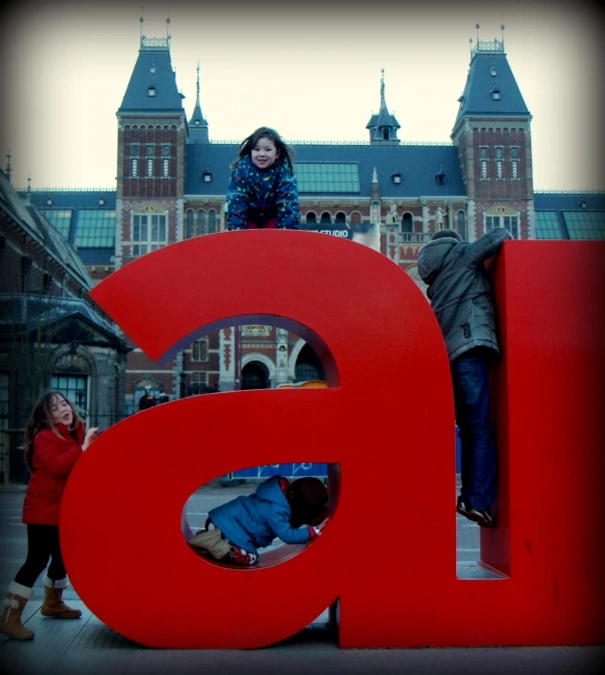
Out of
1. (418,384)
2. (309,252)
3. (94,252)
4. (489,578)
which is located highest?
(94,252)

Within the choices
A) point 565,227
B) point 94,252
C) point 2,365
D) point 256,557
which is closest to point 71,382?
point 2,365

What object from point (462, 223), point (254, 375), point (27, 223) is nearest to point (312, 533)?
point (27, 223)

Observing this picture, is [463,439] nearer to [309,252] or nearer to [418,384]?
[418,384]

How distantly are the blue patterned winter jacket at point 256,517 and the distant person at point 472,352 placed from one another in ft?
3.39

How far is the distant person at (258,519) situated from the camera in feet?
13.3

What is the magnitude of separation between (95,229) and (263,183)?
51.7 metres

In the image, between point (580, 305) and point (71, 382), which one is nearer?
point (580, 305)

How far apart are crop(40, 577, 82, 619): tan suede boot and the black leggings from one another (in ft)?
0.85

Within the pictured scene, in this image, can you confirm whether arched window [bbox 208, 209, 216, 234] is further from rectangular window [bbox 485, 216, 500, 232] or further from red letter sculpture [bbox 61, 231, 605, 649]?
red letter sculpture [bbox 61, 231, 605, 649]

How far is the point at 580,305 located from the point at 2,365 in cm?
1668

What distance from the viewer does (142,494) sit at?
3924 mm

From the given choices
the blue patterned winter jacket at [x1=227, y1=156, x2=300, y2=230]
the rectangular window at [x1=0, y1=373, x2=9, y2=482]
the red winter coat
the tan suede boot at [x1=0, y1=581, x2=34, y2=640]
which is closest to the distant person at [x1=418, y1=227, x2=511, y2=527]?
the blue patterned winter jacket at [x1=227, y1=156, x2=300, y2=230]

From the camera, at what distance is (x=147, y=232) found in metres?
47.7

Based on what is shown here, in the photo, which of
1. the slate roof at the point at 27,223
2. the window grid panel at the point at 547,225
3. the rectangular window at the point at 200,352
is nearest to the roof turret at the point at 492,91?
the window grid panel at the point at 547,225
